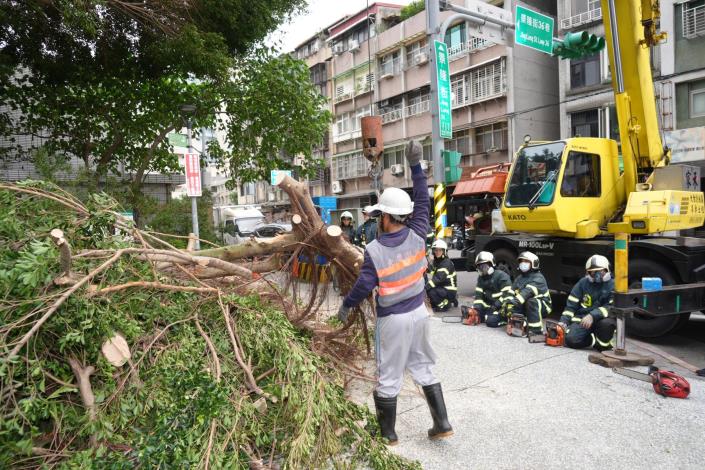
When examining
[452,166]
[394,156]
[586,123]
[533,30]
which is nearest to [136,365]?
[452,166]

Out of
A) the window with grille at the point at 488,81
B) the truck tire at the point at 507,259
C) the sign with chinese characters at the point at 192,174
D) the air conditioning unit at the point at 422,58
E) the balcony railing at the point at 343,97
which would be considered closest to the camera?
the truck tire at the point at 507,259

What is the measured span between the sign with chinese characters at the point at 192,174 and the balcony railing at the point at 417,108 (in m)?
17.3

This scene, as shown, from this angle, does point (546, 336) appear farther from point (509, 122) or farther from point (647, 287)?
point (509, 122)

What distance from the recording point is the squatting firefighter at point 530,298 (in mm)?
6023

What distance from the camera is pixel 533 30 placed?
907 centimetres

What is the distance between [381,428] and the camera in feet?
10.7

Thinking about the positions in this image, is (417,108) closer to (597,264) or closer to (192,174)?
(192,174)

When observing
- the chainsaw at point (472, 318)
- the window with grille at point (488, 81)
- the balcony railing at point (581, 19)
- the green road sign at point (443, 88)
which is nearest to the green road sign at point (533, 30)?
the green road sign at point (443, 88)

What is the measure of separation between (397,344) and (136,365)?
5.34 ft

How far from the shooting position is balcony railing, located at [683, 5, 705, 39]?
14.8 m

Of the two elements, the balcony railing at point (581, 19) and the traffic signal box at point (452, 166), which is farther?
the balcony railing at point (581, 19)

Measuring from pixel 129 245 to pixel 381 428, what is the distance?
2.25 metres

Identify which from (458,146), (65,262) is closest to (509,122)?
(458,146)

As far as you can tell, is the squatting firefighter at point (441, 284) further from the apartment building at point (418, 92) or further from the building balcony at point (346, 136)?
the building balcony at point (346, 136)
